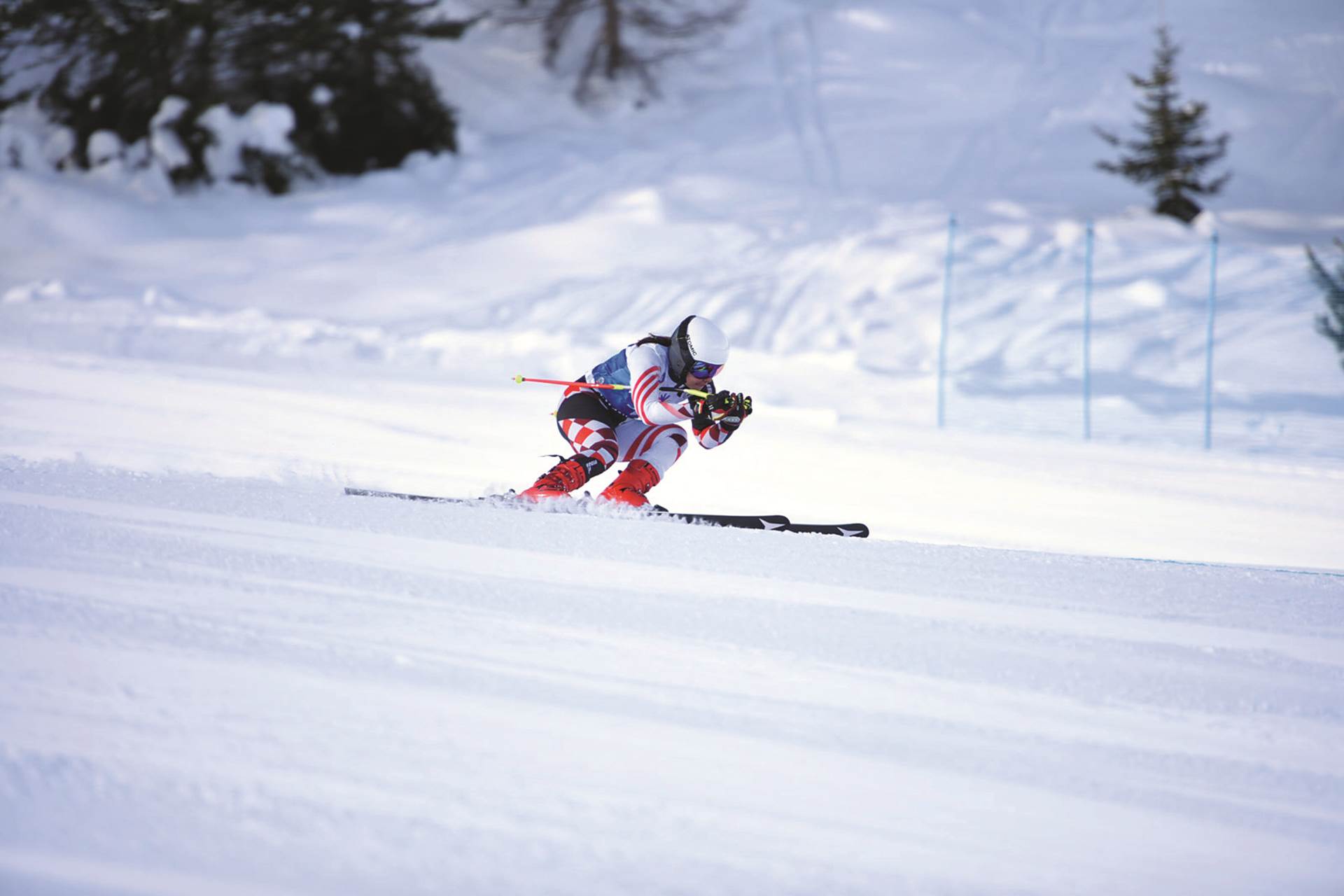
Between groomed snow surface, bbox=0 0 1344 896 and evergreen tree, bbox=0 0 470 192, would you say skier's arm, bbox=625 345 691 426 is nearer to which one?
groomed snow surface, bbox=0 0 1344 896

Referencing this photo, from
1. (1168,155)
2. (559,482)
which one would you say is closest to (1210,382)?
(559,482)

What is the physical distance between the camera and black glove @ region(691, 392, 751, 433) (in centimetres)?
524

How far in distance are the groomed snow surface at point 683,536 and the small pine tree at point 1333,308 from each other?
26cm

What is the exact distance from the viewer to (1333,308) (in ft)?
39.1

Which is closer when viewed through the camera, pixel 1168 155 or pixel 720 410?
pixel 720 410

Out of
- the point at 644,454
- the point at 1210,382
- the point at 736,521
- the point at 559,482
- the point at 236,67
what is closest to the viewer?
the point at 736,521

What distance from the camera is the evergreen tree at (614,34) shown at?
2361 cm

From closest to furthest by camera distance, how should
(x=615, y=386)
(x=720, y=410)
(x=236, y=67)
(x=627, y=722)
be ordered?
(x=627, y=722) < (x=720, y=410) < (x=615, y=386) < (x=236, y=67)

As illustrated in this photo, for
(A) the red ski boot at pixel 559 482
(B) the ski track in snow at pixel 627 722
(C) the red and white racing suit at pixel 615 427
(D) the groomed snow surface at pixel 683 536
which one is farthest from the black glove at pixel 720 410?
(B) the ski track in snow at pixel 627 722

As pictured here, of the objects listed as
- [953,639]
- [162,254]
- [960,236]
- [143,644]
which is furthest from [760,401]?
[162,254]

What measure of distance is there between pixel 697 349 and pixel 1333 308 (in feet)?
30.4

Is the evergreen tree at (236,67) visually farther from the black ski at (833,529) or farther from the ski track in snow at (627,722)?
the ski track in snow at (627,722)

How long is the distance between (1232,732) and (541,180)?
1809cm

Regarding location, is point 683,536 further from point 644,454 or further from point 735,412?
point 644,454
